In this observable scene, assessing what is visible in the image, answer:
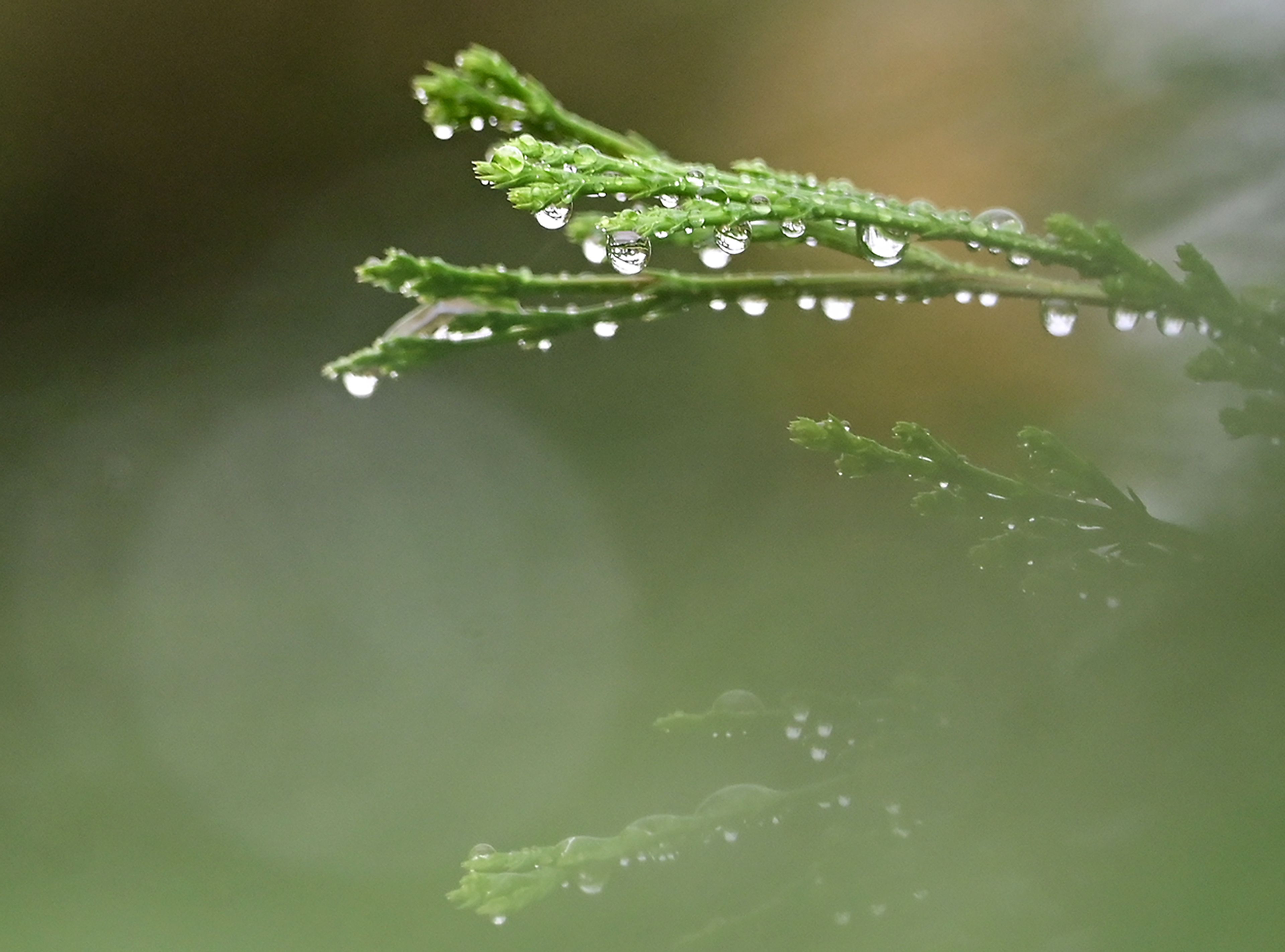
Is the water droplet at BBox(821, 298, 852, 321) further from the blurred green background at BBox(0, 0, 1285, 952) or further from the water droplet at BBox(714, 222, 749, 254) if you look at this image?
the blurred green background at BBox(0, 0, 1285, 952)

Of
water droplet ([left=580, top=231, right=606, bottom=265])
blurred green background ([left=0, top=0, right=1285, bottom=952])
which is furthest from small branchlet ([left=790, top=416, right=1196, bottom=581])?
→ water droplet ([left=580, top=231, right=606, bottom=265])

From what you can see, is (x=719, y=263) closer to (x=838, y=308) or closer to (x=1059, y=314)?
(x=838, y=308)

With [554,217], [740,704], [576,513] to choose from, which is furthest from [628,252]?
Result: [576,513]

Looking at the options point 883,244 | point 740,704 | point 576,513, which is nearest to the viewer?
point 883,244

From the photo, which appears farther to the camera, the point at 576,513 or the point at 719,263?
the point at 576,513

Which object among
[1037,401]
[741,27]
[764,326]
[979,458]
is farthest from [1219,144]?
[741,27]

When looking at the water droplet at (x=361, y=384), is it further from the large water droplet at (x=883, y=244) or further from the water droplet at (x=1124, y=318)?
the water droplet at (x=1124, y=318)
